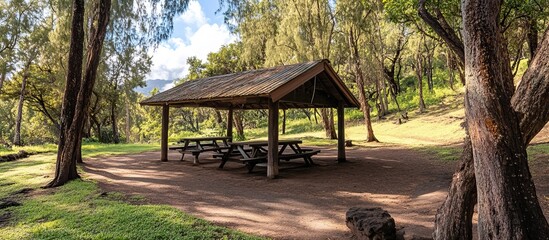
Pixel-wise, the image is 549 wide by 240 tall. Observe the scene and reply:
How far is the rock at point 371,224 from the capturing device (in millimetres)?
3473

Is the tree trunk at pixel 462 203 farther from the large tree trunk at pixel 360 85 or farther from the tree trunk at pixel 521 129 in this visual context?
the large tree trunk at pixel 360 85

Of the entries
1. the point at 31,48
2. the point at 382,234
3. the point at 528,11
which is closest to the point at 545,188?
the point at 382,234

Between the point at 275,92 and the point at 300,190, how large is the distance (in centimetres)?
231

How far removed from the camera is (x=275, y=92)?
7.62m

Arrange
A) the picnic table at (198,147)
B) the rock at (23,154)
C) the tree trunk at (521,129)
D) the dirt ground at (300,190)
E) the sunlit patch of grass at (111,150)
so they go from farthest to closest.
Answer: the sunlit patch of grass at (111,150) → the rock at (23,154) → the picnic table at (198,147) → the dirt ground at (300,190) → the tree trunk at (521,129)

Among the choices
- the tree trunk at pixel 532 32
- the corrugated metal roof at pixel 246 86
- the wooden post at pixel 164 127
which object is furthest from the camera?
the wooden post at pixel 164 127

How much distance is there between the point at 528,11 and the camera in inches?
365

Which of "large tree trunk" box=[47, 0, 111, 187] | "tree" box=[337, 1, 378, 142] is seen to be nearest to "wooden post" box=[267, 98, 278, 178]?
"large tree trunk" box=[47, 0, 111, 187]

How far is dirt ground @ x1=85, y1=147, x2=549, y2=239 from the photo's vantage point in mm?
4523

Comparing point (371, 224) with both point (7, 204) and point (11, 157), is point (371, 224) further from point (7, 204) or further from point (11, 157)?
point (11, 157)

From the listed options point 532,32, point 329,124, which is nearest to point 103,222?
point 532,32

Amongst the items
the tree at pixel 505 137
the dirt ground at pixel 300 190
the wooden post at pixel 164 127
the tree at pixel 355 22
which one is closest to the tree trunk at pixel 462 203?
the tree at pixel 505 137

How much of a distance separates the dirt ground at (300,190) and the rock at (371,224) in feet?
0.89

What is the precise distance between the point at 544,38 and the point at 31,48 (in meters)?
25.9
